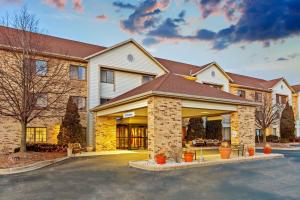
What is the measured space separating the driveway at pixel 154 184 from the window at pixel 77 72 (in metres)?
12.1

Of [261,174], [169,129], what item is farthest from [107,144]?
[261,174]

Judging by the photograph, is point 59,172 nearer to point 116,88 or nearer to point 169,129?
point 169,129

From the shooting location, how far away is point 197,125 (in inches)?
1211

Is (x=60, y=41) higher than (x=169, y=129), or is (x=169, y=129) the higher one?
(x=60, y=41)

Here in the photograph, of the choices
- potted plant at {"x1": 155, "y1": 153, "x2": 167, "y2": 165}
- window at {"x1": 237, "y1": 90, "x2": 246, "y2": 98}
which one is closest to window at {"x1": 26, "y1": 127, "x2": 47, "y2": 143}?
potted plant at {"x1": 155, "y1": 153, "x2": 167, "y2": 165}

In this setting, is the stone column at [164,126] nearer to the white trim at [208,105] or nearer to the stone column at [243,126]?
the white trim at [208,105]

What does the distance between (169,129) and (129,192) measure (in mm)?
7166

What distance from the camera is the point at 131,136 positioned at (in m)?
27.1

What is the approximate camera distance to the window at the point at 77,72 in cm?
2392

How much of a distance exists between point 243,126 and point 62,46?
17364 millimetres

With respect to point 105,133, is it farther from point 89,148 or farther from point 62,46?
point 62,46

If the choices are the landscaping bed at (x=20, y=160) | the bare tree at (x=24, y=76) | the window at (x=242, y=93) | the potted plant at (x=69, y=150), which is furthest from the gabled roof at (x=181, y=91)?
the window at (x=242, y=93)

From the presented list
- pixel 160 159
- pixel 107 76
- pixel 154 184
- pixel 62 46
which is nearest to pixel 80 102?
pixel 107 76

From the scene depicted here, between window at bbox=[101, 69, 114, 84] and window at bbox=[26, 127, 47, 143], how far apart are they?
275 inches
